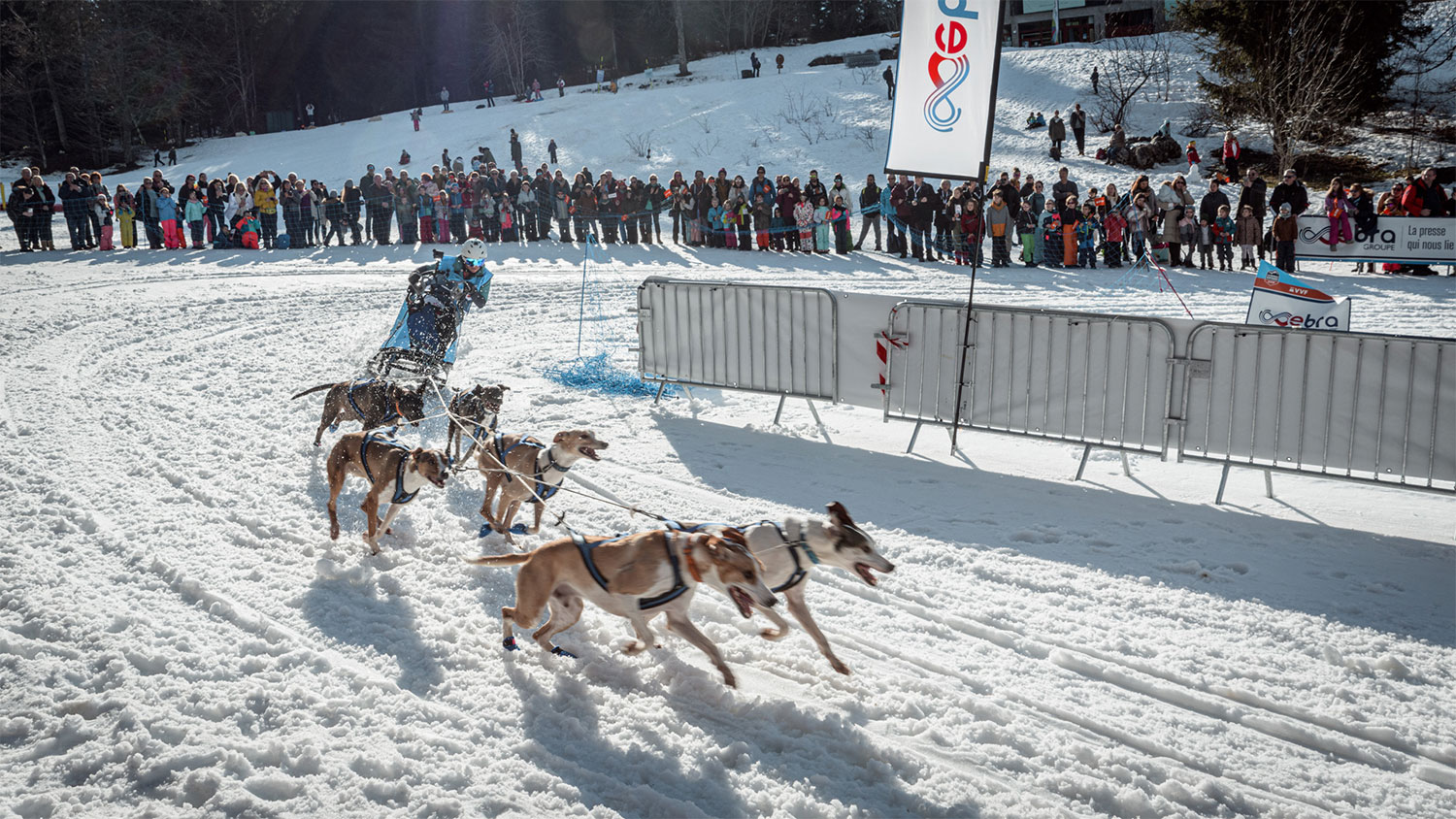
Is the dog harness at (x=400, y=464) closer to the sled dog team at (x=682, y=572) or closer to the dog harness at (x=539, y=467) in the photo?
the dog harness at (x=539, y=467)

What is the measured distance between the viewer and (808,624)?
203 inches

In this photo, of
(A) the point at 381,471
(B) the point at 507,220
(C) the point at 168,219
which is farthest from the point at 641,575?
(C) the point at 168,219

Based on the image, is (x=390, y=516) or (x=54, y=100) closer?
(x=390, y=516)

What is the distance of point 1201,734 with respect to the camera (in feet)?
15.0

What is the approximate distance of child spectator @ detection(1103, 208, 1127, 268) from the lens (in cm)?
1795

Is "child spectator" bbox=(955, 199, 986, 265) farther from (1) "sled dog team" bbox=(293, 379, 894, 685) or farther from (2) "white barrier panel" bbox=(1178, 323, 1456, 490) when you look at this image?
(1) "sled dog team" bbox=(293, 379, 894, 685)

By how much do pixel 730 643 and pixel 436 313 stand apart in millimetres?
6880

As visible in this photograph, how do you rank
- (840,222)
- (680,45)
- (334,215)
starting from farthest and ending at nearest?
(680,45) < (334,215) < (840,222)

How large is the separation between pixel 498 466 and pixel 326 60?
189 feet

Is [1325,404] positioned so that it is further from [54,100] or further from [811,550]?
[54,100]

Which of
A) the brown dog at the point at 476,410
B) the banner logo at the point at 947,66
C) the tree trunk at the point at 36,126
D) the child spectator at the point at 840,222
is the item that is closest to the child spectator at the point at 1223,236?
the child spectator at the point at 840,222

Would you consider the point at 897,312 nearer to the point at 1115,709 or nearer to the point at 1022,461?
the point at 1022,461

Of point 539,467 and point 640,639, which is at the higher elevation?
point 539,467

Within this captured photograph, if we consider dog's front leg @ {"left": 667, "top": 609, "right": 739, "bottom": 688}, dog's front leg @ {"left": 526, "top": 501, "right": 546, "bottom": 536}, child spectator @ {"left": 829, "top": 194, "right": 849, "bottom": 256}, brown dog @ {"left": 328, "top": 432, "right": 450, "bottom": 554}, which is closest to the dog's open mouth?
dog's front leg @ {"left": 667, "top": 609, "right": 739, "bottom": 688}
